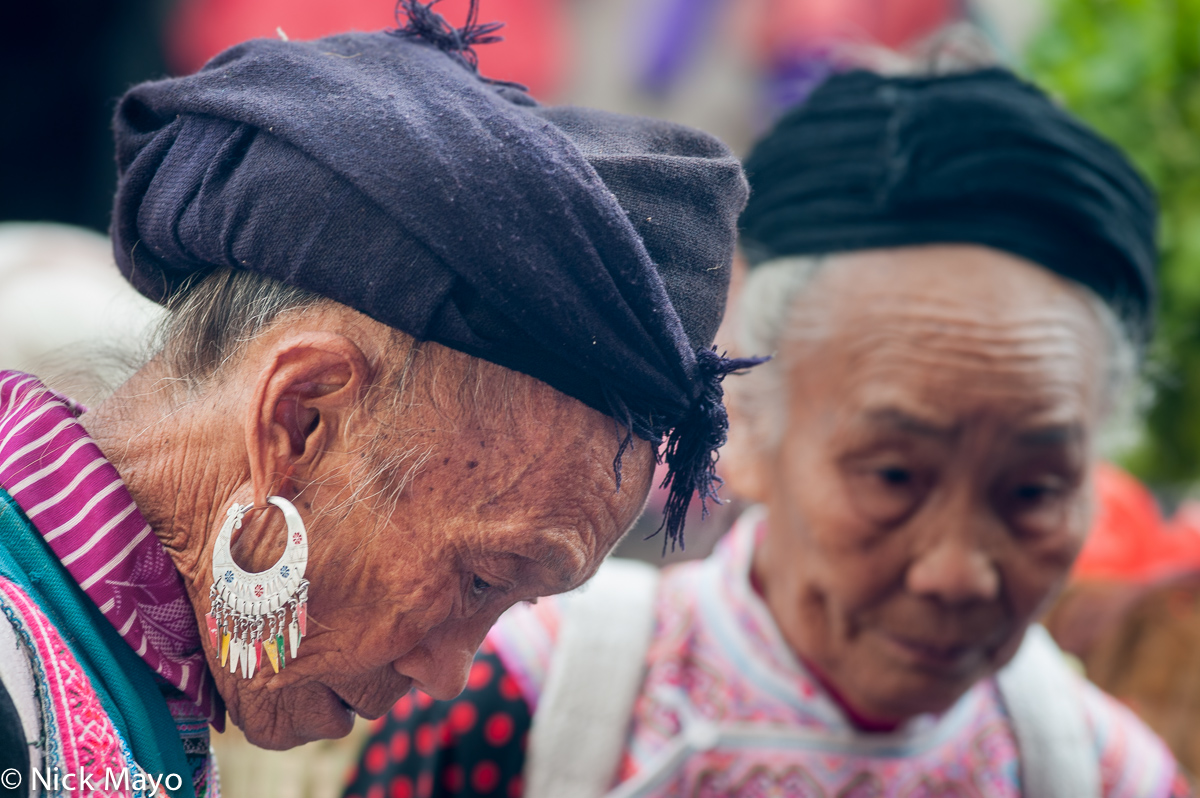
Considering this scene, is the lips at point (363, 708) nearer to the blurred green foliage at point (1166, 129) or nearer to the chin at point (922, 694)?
the chin at point (922, 694)

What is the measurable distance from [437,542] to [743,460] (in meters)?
1.20

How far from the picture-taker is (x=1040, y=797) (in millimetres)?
2025

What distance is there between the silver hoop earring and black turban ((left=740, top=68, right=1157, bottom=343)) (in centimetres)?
114

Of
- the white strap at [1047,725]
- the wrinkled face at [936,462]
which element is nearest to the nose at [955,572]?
the wrinkled face at [936,462]

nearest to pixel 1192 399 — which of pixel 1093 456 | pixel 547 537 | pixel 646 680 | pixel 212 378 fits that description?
pixel 1093 456

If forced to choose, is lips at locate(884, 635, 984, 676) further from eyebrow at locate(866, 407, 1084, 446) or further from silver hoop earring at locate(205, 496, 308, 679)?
silver hoop earring at locate(205, 496, 308, 679)

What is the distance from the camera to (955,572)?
190cm

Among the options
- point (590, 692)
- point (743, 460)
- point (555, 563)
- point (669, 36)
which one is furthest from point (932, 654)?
point (669, 36)

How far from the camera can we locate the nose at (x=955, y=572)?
1897 millimetres

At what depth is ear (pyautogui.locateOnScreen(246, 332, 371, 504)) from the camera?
1.02 meters

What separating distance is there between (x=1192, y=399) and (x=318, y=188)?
362 centimetres

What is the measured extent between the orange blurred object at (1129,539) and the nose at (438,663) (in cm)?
253

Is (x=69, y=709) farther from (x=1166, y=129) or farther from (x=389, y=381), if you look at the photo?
(x=1166, y=129)

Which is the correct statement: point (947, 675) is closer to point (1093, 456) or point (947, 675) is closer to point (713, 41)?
point (1093, 456)
